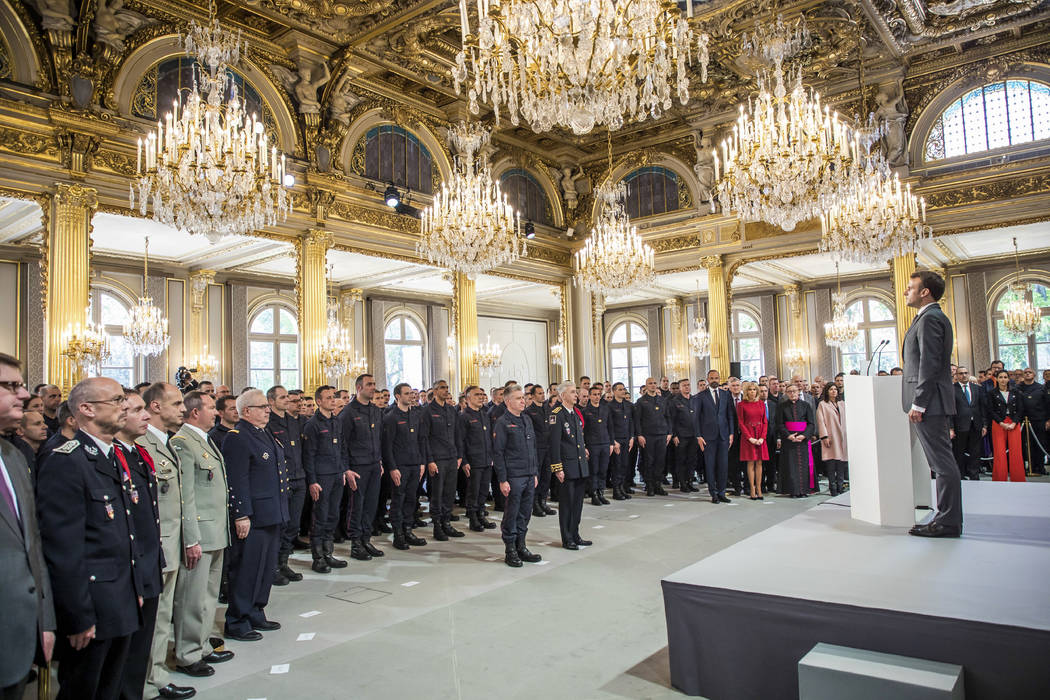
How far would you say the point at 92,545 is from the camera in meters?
2.49

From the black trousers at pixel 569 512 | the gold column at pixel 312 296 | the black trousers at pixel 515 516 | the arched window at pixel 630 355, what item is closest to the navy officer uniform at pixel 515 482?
the black trousers at pixel 515 516

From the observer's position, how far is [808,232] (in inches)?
475

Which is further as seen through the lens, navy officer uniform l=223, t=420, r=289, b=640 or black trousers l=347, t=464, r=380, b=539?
black trousers l=347, t=464, r=380, b=539

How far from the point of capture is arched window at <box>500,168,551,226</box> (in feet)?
44.9

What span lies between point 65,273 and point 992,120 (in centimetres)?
1345

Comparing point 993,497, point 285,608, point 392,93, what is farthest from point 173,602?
point 392,93

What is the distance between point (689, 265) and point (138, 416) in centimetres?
1185

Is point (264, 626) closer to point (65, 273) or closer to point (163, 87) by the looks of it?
point (65, 273)

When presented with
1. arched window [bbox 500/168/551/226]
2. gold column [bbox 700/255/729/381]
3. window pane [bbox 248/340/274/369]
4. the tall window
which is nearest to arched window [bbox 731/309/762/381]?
gold column [bbox 700/255/729/381]

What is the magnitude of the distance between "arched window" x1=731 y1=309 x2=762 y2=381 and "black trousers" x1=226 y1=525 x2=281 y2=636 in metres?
16.5

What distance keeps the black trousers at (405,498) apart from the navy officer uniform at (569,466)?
1.53 meters

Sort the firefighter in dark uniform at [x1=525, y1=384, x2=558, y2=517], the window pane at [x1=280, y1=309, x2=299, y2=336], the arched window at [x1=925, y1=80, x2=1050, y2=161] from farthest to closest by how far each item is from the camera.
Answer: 1. the window pane at [x1=280, y1=309, x2=299, y2=336]
2. the arched window at [x1=925, y1=80, x2=1050, y2=161]
3. the firefighter in dark uniform at [x1=525, y1=384, x2=558, y2=517]

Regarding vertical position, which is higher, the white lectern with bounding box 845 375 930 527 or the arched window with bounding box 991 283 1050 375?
the arched window with bounding box 991 283 1050 375

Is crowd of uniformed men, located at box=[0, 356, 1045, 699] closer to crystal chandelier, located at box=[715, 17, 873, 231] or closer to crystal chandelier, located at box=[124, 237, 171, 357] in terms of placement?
crystal chandelier, located at box=[715, 17, 873, 231]
